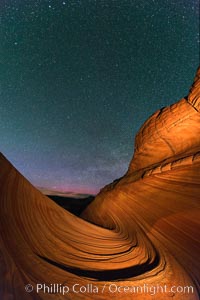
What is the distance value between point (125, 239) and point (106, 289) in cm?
290

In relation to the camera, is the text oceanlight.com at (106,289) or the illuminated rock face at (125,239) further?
the illuminated rock face at (125,239)

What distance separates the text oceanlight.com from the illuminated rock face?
0.04ft

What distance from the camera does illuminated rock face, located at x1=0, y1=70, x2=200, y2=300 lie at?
2662 millimetres

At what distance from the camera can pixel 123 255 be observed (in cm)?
413

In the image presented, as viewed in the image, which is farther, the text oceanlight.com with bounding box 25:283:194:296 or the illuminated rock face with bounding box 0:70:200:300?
the illuminated rock face with bounding box 0:70:200:300

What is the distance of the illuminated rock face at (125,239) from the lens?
2662 mm

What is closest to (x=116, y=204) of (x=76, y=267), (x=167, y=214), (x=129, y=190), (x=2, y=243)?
(x=129, y=190)

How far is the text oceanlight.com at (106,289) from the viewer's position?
2408 millimetres

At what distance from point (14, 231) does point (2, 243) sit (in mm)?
404

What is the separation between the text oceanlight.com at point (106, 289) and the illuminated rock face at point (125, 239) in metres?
0.01

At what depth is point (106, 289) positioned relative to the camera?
2.75 metres

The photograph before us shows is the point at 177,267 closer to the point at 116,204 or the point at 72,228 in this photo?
the point at 72,228

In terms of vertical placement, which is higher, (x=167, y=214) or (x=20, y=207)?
(x=20, y=207)

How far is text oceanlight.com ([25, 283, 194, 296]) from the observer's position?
241 centimetres
